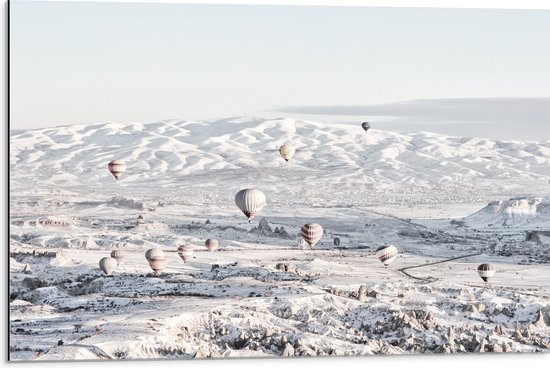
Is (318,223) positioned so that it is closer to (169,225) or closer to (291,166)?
(291,166)

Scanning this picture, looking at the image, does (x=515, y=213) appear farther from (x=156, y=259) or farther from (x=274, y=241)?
(x=156, y=259)

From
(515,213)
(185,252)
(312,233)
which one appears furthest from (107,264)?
(515,213)

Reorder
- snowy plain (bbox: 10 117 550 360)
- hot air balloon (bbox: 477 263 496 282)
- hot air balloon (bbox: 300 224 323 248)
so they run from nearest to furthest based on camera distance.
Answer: snowy plain (bbox: 10 117 550 360)
hot air balloon (bbox: 300 224 323 248)
hot air balloon (bbox: 477 263 496 282)

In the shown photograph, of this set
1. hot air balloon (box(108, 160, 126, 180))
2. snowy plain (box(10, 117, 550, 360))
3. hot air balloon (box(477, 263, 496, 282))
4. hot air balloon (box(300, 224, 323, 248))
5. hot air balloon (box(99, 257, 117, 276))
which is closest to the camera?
snowy plain (box(10, 117, 550, 360))

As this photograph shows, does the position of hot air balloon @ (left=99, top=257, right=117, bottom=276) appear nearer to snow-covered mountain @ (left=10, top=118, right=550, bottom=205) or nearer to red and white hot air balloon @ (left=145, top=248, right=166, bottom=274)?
red and white hot air balloon @ (left=145, top=248, right=166, bottom=274)

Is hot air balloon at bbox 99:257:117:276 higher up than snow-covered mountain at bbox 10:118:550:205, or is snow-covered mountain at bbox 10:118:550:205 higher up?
snow-covered mountain at bbox 10:118:550:205

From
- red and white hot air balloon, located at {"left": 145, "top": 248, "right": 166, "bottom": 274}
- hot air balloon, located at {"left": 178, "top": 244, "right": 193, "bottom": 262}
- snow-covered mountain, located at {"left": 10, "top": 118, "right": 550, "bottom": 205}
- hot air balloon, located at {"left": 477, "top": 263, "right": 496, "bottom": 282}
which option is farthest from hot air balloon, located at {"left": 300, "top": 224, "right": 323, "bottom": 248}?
hot air balloon, located at {"left": 477, "top": 263, "right": 496, "bottom": 282}
